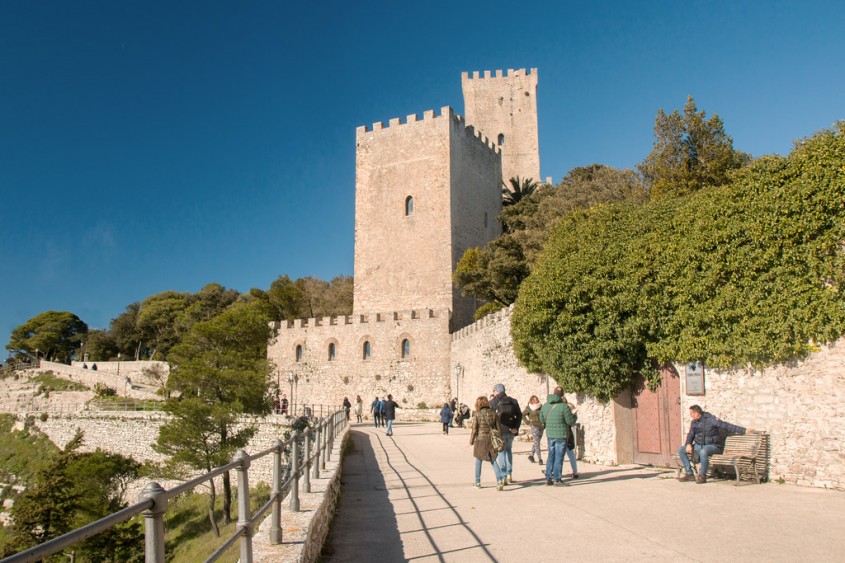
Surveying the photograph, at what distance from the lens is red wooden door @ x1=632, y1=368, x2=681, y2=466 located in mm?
11125

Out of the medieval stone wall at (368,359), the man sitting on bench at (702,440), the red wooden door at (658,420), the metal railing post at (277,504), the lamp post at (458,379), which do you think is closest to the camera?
the metal railing post at (277,504)

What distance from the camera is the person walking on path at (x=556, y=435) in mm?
9117

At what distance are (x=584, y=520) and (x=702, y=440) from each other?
11.6 ft

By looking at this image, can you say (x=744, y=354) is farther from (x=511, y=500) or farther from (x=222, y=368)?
(x=222, y=368)

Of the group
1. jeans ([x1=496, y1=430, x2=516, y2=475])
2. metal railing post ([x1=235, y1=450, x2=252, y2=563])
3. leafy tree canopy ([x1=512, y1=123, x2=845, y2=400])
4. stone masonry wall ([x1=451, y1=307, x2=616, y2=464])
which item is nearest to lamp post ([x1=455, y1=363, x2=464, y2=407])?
stone masonry wall ([x1=451, y1=307, x2=616, y2=464])

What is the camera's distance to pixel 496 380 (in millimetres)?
21438

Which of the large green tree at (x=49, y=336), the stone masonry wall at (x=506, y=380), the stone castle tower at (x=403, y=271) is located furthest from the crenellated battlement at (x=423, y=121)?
the large green tree at (x=49, y=336)

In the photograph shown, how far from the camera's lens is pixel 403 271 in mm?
34469

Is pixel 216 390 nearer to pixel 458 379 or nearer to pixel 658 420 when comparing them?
pixel 458 379

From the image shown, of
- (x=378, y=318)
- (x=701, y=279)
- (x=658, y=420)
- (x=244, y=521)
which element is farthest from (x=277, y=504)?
(x=378, y=318)

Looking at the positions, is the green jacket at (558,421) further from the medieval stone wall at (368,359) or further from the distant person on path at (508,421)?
the medieval stone wall at (368,359)

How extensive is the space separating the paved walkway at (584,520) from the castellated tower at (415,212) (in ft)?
77.0

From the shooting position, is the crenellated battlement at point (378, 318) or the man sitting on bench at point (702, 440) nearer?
the man sitting on bench at point (702, 440)

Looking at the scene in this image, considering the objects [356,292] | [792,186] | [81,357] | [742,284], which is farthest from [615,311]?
[81,357]
